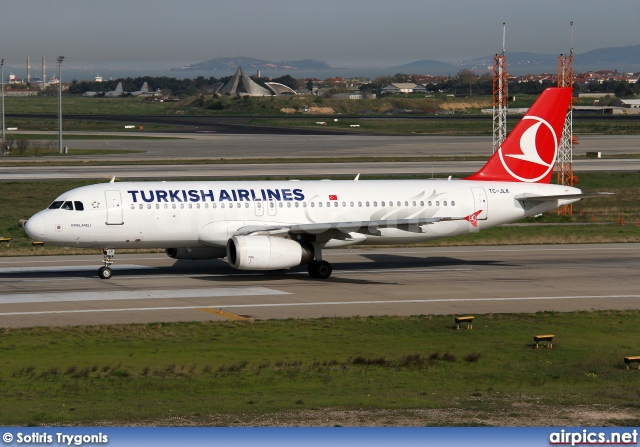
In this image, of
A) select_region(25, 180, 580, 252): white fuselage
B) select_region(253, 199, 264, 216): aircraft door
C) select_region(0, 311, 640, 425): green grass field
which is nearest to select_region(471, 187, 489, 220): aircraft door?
select_region(25, 180, 580, 252): white fuselage

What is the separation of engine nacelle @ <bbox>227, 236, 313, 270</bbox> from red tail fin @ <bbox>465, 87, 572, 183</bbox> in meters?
11.3

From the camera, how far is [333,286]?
41.5 meters

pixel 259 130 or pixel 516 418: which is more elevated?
pixel 259 130

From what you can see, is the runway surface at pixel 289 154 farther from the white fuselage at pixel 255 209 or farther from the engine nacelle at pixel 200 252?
the engine nacelle at pixel 200 252

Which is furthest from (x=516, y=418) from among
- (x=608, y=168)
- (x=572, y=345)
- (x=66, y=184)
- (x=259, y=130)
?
(x=259, y=130)

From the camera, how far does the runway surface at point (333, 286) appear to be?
35719 mm

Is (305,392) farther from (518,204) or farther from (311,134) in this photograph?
(311,134)

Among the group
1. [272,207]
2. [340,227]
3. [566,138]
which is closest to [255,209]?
[272,207]

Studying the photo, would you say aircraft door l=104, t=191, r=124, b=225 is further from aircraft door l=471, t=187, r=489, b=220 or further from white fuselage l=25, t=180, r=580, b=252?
aircraft door l=471, t=187, r=489, b=220

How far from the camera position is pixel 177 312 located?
35.3m

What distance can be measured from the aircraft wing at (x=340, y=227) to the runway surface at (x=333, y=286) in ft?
7.64

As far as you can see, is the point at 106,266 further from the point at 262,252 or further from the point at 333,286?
the point at 333,286

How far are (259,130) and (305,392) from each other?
429 feet

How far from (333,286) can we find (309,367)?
14575 mm
